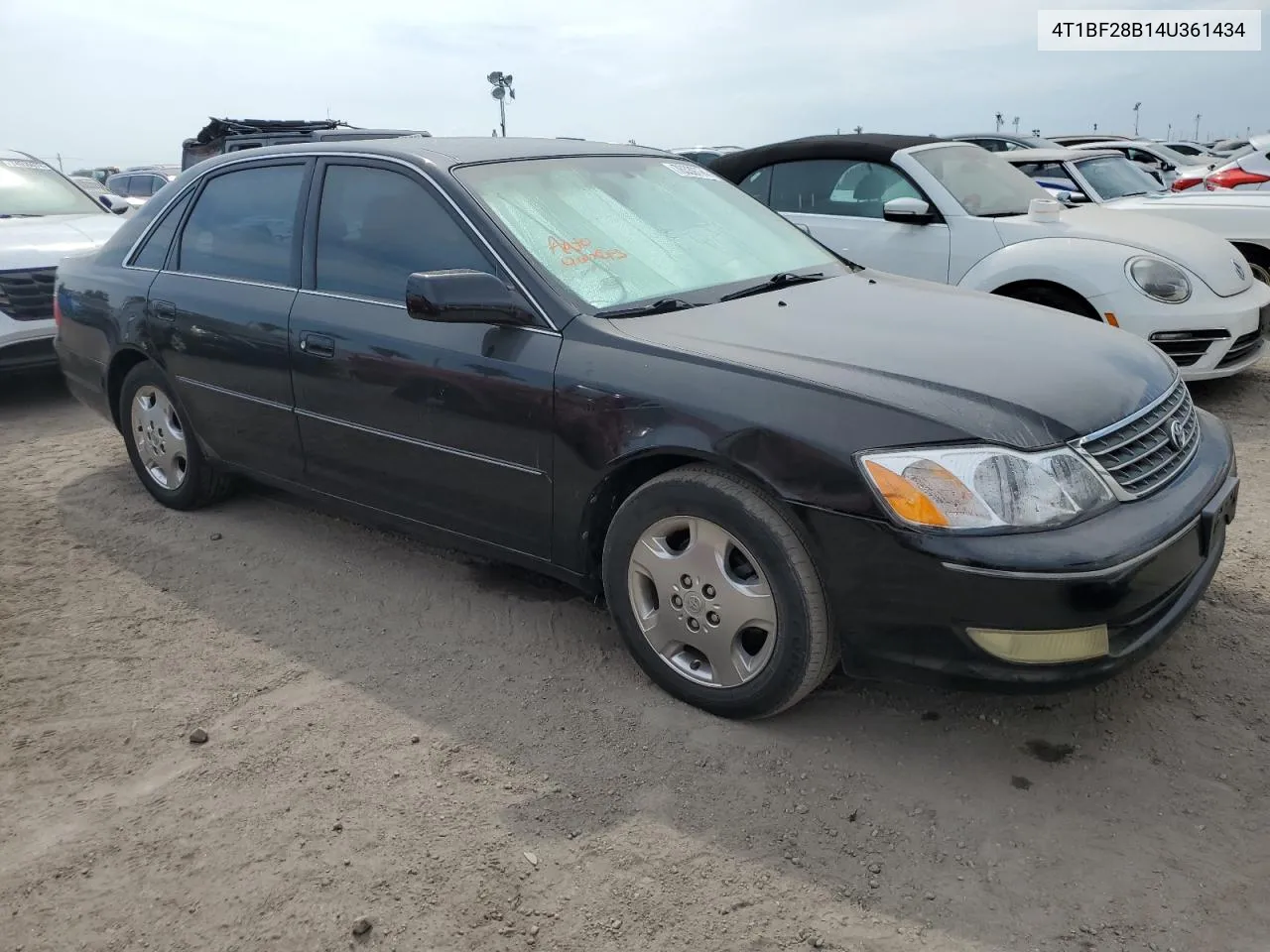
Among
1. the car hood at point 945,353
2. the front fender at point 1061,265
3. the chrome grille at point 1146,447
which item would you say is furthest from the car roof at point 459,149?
the front fender at point 1061,265

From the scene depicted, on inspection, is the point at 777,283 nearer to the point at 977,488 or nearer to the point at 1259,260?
the point at 977,488

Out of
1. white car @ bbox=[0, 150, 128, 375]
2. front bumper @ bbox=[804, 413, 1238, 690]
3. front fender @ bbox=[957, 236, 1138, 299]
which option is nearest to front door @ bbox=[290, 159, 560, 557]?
front bumper @ bbox=[804, 413, 1238, 690]

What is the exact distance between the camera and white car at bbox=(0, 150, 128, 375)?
6.52m

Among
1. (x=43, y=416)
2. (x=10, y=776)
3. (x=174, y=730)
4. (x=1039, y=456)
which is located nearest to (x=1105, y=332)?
(x=1039, y=456)

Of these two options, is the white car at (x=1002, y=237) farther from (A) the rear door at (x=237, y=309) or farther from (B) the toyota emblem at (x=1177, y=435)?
(A) the rear door at (x=237, y=309)

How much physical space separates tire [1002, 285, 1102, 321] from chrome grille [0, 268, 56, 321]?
19.6 ft

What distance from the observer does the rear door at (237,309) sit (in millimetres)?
3822

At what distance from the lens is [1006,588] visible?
2.34m

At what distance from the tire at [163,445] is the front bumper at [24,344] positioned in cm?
229

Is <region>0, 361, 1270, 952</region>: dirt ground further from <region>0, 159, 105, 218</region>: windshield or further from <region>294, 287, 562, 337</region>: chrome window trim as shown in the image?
<region>0, 159, 105, 218</region>: windshield

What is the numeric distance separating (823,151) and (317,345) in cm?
423

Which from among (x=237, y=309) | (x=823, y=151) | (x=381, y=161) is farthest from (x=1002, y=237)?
(x=237, y=309)

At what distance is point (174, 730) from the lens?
9.74 feet

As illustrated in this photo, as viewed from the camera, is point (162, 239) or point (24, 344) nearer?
point (162, 239)
